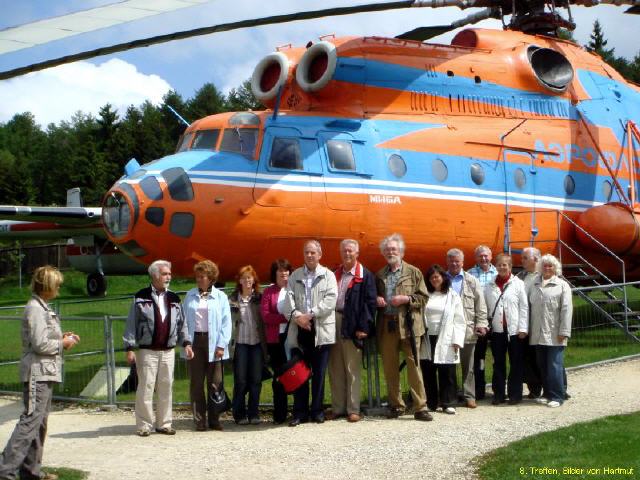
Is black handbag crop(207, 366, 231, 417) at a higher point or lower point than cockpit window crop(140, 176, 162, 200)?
lower

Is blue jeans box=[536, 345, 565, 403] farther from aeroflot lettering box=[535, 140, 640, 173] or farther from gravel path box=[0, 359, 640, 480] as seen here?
aeroflot lettering box=[535, 140, 640, 173]

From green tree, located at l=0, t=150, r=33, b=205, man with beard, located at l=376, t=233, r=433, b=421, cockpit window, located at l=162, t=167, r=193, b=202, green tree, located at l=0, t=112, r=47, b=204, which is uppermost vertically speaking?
green tree, located at l=0, t=112, r=47, b=204

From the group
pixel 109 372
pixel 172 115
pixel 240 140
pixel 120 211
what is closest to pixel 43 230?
pixel 240 140

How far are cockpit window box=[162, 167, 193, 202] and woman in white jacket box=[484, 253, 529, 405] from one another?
4.40 metres

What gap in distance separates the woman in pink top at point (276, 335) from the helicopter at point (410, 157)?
2.19 m

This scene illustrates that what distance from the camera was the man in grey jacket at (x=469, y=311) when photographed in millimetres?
10008

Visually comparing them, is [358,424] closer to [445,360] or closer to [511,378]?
[445,360]

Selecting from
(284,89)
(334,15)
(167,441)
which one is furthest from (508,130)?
(167,441)

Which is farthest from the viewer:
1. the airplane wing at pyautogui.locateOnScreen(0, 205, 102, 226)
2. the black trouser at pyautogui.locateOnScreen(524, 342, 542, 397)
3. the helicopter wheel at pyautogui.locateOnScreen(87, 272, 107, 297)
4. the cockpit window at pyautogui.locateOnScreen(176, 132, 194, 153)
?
the helicopter wheel at pyautogui.locateOnScreen(87, 272, 107, 297)

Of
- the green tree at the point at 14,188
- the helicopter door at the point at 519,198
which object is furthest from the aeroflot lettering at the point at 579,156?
the green tree at the point at 14,188

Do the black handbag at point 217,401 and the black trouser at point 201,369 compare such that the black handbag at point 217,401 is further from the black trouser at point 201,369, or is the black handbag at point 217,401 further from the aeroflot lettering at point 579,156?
the aeroflot lettering at point 579,156

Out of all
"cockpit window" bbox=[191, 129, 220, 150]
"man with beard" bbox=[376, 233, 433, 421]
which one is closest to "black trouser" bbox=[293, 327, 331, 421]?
"man with beard" bbox=[376, 233, 433, 421]

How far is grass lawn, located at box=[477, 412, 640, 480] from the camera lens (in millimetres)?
6512

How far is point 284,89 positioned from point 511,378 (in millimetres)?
6263
